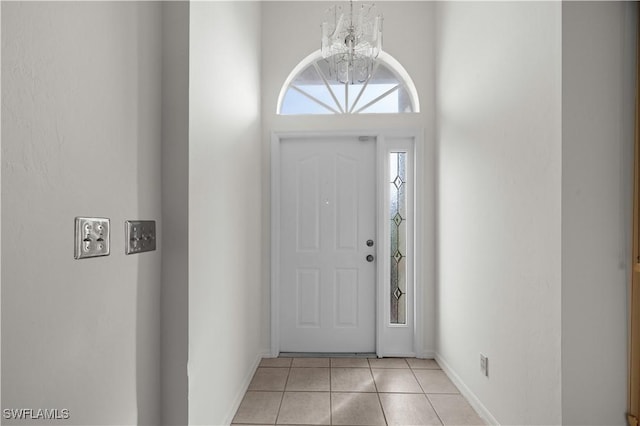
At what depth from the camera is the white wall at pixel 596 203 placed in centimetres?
137

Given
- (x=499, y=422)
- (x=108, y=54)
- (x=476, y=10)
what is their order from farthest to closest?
(x=476, y=10)
(x=499, y=422)
(x=108, y=54)

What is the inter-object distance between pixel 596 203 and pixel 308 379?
2.12 m

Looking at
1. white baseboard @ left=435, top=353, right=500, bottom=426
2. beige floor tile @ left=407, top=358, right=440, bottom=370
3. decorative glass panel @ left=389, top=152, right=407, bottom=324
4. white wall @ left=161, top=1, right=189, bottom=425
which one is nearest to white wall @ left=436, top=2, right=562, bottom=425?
white baseboard @ left=435, top=353, right=500, bottom=426

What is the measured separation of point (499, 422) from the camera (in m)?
1.93

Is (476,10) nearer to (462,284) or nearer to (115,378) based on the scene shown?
(462,284)

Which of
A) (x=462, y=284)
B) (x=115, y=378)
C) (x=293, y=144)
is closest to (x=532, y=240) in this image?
(x=462, y=284)

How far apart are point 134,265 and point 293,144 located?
2.20 meters

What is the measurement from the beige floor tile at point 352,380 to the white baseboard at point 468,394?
23.0 inches

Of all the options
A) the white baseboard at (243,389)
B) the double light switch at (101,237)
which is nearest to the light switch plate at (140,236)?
the double light switch at (101,237)

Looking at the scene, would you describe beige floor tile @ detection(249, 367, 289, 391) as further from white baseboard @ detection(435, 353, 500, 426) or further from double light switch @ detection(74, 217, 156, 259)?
double light switch @ detection(74, 217, 156, 259)

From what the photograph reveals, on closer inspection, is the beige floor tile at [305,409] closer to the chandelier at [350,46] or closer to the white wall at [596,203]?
the white wall at [596,203]

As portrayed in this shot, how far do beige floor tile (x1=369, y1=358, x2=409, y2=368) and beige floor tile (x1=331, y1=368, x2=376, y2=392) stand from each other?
14 centimetres

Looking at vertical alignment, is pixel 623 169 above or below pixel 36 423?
above

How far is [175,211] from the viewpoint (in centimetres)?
140
